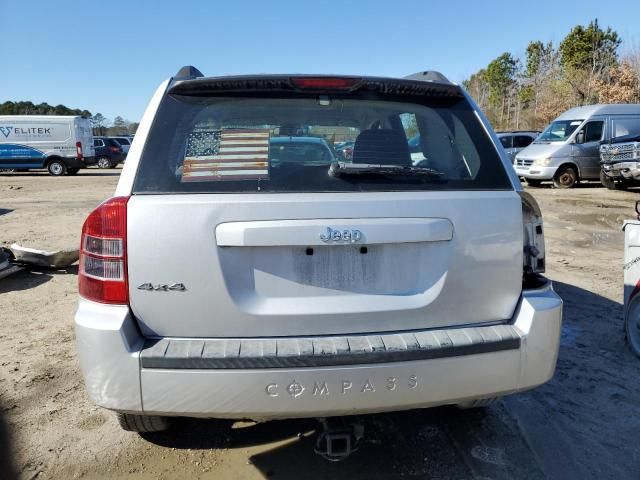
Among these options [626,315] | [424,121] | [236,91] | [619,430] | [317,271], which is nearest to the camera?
[317,271]

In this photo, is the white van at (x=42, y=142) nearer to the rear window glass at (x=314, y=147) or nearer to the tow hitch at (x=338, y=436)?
the rear window glass at (x=314, y=147)

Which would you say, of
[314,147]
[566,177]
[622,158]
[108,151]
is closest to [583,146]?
[566,177]

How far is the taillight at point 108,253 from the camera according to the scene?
1971mm

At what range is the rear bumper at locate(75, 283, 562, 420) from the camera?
1899 millimetres

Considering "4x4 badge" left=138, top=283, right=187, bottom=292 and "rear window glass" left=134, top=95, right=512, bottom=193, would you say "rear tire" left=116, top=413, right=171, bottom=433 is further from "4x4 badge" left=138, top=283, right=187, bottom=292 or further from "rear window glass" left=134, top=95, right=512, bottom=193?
"rear window glass" left=134, top=95, right=512, bottom=193

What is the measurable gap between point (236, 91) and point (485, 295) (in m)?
1.41

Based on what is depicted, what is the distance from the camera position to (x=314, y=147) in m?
2.37

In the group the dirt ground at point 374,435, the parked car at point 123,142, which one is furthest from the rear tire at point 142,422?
the parked car at point 123,142

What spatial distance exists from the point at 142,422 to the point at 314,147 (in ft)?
5.05

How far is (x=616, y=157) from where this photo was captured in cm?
1393

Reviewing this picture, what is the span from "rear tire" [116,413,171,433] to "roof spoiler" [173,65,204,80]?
1.61 m

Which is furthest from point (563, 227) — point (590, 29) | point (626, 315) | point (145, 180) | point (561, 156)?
point (590, 29)

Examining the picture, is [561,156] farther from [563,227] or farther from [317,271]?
[317,271]

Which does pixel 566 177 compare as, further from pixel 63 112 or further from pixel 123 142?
pixel 63 112
